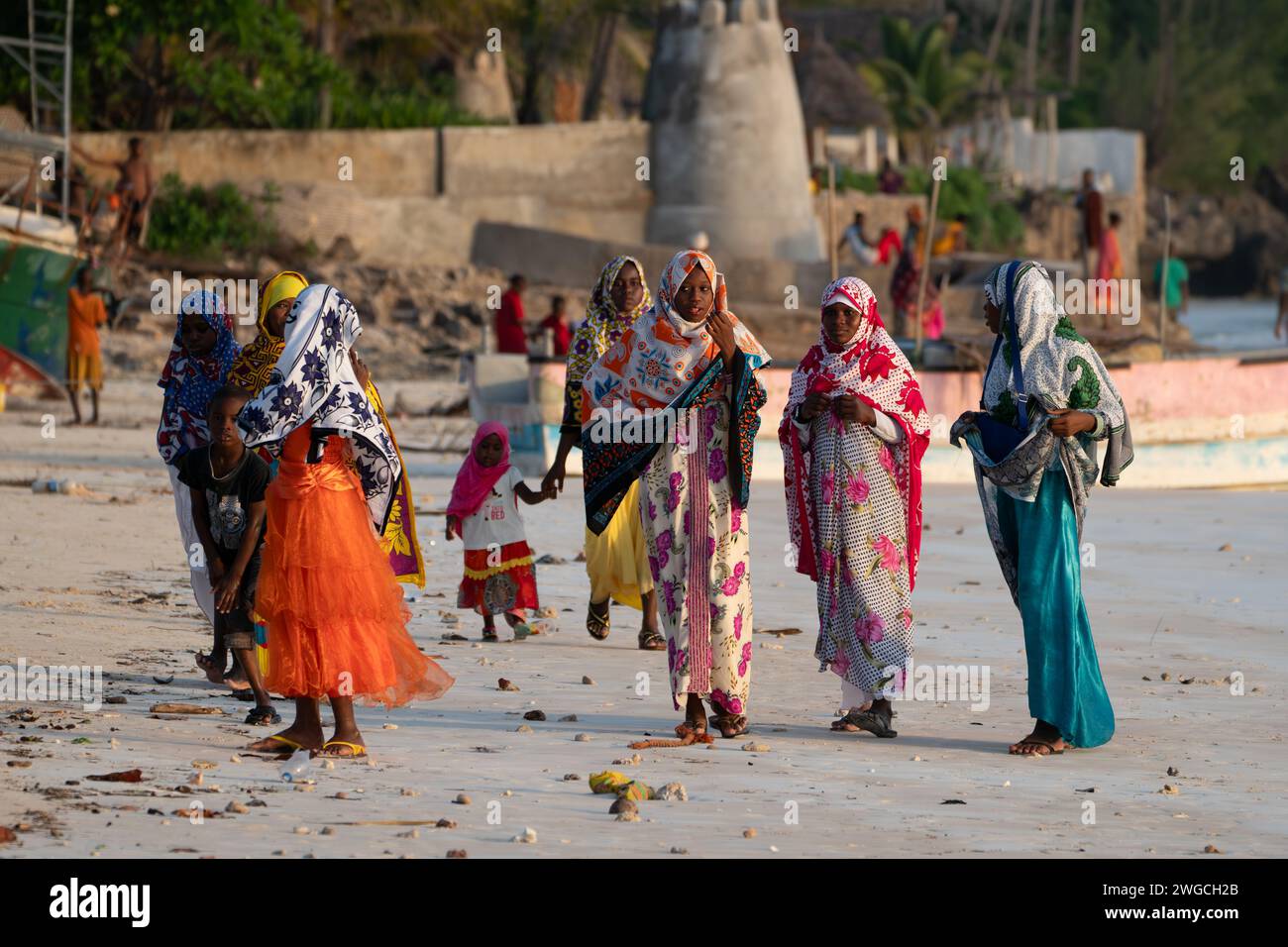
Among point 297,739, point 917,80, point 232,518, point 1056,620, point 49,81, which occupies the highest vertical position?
point 917,80

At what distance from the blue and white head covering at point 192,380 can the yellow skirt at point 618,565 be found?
2134mm

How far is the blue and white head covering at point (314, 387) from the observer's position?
6.30 metres

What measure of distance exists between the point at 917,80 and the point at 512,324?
29613 millimetres

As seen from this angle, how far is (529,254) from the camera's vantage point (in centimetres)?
2945

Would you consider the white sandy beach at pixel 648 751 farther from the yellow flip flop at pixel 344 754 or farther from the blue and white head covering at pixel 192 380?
the blue and white head covering at pixel 192 380

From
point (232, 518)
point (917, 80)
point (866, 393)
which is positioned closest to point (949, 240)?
point (917, 80)

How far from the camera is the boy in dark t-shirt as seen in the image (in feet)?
22.6

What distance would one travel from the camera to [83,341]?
1819cm

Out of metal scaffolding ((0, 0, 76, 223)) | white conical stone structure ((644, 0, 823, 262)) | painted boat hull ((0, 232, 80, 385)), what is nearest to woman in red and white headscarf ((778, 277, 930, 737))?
painted boat hull ((0, 232, 80, 385))

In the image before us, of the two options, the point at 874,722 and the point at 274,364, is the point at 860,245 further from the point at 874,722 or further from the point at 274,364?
the point at 274,364

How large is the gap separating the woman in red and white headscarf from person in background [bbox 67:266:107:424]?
39.6 ft

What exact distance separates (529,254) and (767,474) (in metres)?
13.5
